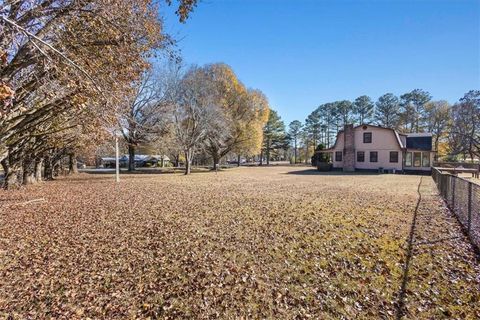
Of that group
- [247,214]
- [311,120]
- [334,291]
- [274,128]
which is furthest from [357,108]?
[334,291]

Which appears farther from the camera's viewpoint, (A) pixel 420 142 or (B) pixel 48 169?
(A) pixel 420 142

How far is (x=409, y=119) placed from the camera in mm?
45062

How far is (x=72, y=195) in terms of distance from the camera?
1124 cm

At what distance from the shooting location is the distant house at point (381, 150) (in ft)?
86.8

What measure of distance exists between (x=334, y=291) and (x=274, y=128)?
51.3 metres

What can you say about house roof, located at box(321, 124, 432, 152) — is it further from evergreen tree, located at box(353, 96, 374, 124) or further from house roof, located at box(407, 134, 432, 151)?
evergreen tree, located at box(353, 96, 374, 124)

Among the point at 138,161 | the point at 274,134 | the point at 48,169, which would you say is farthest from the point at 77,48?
the point at 274,134

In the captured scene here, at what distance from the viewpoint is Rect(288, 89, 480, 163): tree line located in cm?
3850

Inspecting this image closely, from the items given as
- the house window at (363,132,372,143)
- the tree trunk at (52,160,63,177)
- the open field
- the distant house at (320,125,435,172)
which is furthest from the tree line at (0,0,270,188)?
the house window at (363,132,372,143)

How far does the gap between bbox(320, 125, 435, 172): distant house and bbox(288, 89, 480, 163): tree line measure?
8076 mm

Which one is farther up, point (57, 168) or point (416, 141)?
point (416, 141)

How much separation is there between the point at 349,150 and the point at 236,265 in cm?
2724

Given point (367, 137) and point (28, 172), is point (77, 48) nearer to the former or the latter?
point (28, 172)

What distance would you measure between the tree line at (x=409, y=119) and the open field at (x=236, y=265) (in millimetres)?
32394
